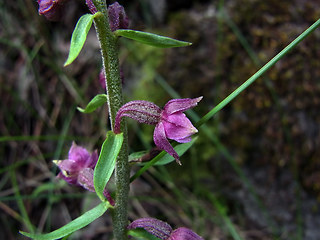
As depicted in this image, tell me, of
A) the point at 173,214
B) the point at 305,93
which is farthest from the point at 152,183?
the point at 305,93

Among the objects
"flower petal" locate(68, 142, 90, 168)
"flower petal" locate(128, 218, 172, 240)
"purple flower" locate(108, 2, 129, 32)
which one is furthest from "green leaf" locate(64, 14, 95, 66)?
"flower petal" locate(128, 218, 172, 240)

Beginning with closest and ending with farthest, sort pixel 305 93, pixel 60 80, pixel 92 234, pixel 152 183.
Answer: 1. pixel 305 93
2. pixel 92 234
3. pixel 152 183
4. pixel 60 80

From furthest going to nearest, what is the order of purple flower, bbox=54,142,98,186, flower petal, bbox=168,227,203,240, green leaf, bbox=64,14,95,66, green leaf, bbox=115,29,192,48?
purple flower, bbox=54,142,98,186 → flower petal, bbox=168,227,203,240 → green leaf, bbox=115,29,192,48 → green leaf, bbox=64,14,95,66

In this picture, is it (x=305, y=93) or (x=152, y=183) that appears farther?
(x=152, y=183)

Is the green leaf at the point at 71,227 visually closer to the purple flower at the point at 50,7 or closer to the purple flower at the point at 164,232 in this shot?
the purple flower at the point at 164,232

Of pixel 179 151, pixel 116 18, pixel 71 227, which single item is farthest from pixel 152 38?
pixel 71 227

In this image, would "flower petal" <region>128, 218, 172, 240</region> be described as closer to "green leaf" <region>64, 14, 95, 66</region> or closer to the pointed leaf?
the pointed leaf

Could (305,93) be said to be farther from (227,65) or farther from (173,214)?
(173,214)
